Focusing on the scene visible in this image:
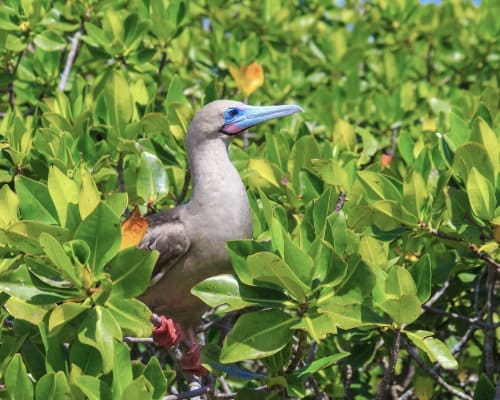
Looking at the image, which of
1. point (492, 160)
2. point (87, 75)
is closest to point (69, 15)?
point (87, 75)

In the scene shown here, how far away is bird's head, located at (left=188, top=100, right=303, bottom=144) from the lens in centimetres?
420

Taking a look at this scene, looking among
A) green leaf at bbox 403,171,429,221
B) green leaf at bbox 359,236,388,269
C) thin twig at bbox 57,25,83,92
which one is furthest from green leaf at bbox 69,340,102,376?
thin twig at bbox 57,25,83,92

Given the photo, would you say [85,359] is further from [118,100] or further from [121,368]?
[118,100]

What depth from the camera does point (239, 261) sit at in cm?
279

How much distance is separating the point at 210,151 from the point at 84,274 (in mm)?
1557

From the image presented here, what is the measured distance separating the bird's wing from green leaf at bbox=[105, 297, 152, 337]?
3.84ft

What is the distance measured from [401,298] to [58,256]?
1.20 metres

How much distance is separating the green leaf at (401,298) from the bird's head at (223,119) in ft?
4.69

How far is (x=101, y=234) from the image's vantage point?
8.79ft

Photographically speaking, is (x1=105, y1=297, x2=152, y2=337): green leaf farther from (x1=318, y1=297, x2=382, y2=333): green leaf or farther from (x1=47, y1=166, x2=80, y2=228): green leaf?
(x1=318, y1=297, x2=382, y2=333): green leaf

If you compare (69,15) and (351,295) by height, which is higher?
(69,15)

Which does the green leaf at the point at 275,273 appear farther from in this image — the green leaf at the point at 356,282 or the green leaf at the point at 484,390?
the green leaf at the point at 484,390

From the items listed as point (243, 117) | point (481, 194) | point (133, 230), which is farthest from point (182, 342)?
point (481, 194)

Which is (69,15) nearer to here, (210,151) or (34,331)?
(210,151)
